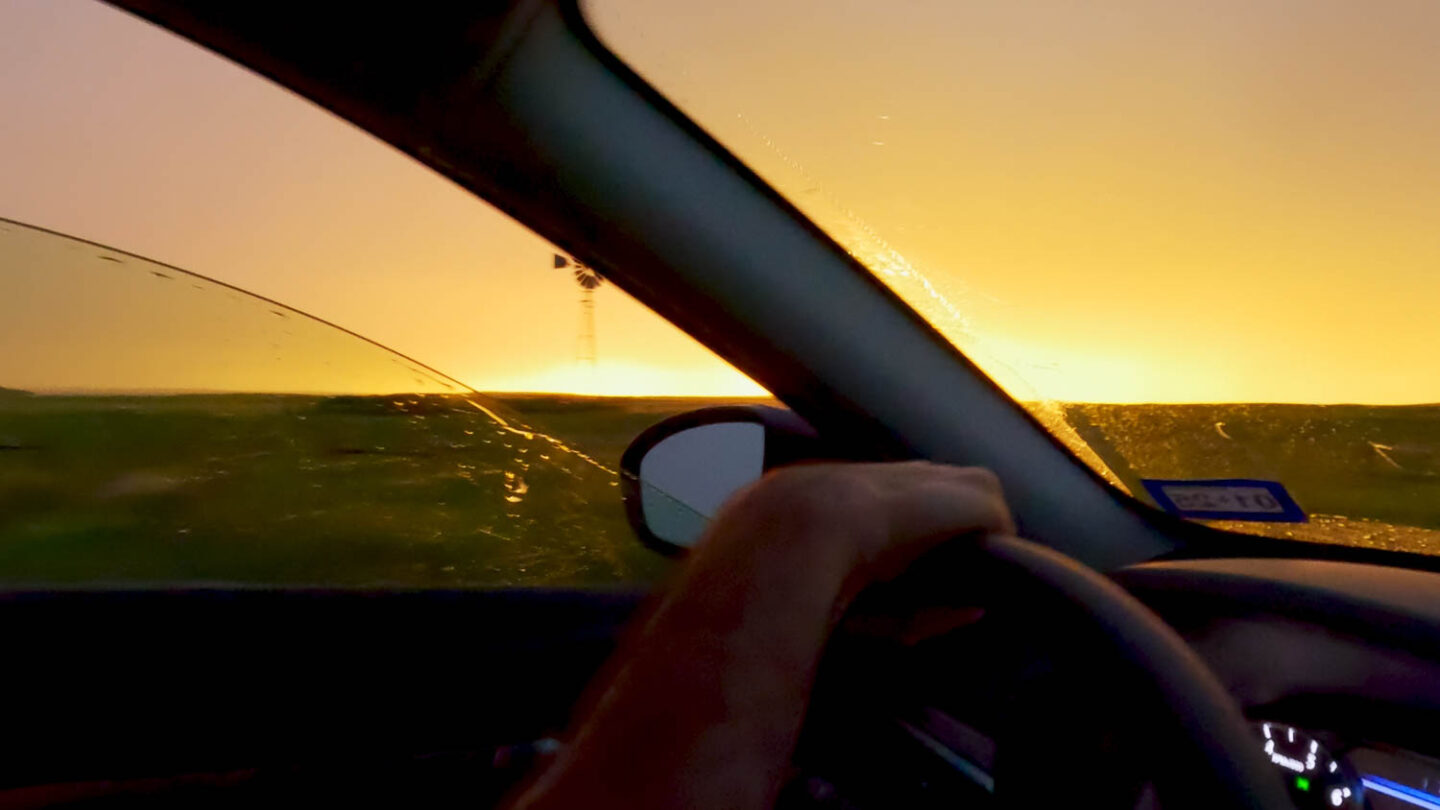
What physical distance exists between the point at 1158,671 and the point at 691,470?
1746mm

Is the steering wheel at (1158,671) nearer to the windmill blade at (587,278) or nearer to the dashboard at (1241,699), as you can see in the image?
the dashboard at (1241,699)

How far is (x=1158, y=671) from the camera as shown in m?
1.23

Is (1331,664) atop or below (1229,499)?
below

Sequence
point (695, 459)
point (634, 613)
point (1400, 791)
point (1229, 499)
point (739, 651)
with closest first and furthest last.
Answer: point (739, 651), point (1400, 791), point (634, 613), point (1229, 499), point (695, 459)

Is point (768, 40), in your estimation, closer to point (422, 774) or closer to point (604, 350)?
point (604, 350)

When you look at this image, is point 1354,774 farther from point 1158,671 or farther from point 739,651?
point 739,651

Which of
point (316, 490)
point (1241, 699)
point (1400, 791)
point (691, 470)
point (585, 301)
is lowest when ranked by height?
point (1400, 791)

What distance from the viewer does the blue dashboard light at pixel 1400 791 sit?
1.85 m

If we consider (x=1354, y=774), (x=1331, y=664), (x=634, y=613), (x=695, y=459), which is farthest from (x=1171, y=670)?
(x=695, y=459)

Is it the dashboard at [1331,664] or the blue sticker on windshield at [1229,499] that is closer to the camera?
→ the dashboard at [1331,664]

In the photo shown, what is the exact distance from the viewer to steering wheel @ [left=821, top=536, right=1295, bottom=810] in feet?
3.83

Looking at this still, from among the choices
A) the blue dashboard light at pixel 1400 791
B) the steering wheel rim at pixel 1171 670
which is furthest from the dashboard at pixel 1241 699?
the steering wheel rim at pixel 1171 670

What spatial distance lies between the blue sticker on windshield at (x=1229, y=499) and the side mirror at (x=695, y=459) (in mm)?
772

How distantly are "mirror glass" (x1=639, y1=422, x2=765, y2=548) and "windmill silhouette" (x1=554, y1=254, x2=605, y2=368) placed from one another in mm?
379
